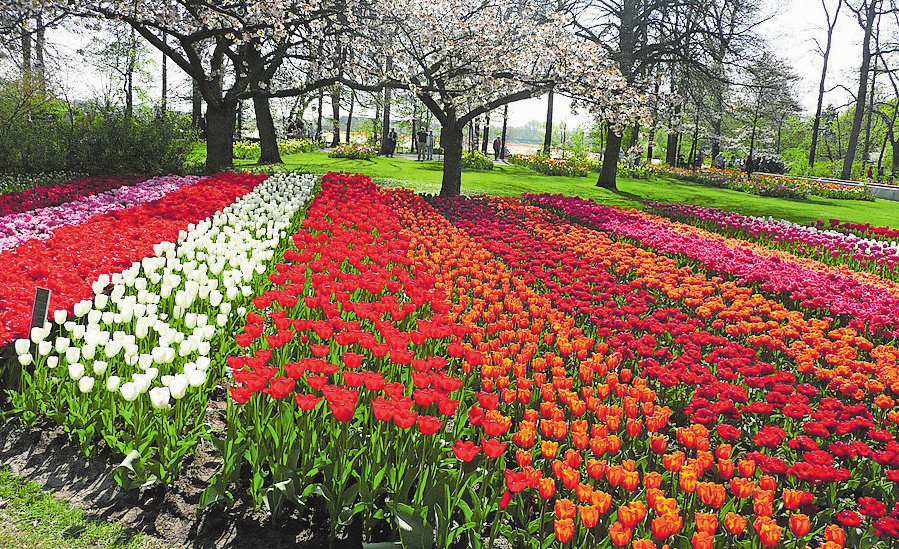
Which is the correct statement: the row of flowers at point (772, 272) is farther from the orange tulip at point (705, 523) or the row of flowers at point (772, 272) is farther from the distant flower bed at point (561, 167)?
the distant flower bed at point (561, 167)

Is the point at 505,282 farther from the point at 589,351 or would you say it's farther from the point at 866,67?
the point at 866,67

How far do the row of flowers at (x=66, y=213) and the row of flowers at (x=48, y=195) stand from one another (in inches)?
6.4

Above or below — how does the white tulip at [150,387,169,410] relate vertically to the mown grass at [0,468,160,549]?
above

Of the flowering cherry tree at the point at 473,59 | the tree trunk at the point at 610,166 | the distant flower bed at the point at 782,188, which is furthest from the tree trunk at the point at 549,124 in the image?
the flowering cherry tree at the point at 473,59

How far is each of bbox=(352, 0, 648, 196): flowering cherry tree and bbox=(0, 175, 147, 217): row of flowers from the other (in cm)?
613

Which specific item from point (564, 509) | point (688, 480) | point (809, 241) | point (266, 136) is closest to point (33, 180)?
point (266, 136)

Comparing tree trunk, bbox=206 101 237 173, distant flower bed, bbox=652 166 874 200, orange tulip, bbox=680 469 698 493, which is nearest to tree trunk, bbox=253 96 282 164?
tree trunk, bbox=206 101 237 173

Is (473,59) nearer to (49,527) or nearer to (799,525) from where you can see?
(49,527)

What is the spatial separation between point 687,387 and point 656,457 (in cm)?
94

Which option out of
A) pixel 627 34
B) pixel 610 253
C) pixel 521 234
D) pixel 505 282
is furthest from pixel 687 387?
pixel 627 34

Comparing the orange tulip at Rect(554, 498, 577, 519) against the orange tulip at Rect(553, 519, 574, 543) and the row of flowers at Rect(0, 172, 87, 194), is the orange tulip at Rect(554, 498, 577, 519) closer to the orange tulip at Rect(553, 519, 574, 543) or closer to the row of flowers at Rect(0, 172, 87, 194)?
the orange tulip at Rect(553, 519, 574, 543)

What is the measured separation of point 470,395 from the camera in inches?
150

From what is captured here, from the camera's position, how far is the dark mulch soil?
2.66m

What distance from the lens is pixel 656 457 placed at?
3.32 meters
